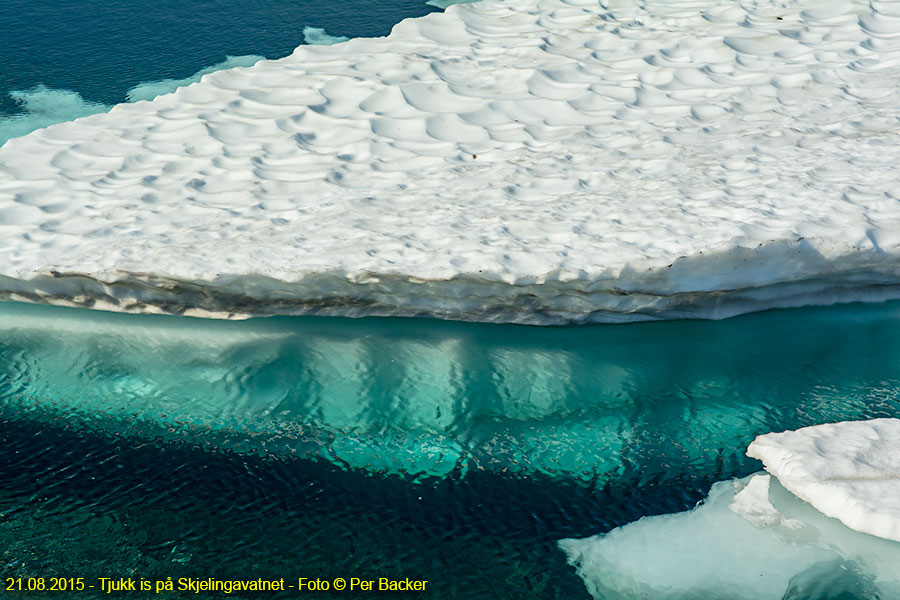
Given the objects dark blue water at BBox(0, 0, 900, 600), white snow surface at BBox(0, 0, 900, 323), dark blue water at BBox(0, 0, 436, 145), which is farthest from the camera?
dark blue water at BBox(0, 0, 436, 145)

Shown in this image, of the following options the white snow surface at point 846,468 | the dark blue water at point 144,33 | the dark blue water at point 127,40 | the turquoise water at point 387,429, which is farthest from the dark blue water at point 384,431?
the dark blue water at point 144,33

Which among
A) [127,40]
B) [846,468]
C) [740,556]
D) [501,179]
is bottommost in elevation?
[740,556]

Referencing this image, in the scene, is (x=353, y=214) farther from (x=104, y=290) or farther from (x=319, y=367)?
(x=104, y=290)

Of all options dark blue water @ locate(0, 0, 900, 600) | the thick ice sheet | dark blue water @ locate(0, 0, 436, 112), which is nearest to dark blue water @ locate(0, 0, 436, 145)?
dark blue water @ locate(0, 0, 436, 112)

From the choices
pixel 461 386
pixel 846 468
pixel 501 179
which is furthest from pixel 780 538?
pixel 501 179

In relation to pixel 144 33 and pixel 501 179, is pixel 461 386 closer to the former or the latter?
pixel 501 179

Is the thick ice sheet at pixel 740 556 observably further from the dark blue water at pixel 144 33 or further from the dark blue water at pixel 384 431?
the dark blue water at pixel 144 33

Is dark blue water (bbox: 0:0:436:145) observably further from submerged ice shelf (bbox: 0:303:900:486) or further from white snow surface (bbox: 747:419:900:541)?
white snow surface (bbox: 747:419:900:541)
